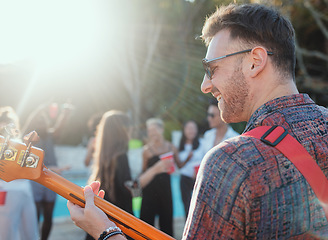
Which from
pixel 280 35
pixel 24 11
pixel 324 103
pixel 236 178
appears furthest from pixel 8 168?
pixel 324 103

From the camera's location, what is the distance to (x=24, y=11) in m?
8.99

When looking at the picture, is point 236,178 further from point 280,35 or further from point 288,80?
point 280,35

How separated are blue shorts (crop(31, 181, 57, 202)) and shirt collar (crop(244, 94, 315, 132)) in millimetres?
3977

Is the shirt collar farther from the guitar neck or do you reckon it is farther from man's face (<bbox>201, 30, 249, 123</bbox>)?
the guitar neck

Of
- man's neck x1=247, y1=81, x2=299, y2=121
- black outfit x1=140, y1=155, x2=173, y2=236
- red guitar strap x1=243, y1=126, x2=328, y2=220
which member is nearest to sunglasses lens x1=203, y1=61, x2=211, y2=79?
man's neck x1=247, y1=81, x2=299, y2=121

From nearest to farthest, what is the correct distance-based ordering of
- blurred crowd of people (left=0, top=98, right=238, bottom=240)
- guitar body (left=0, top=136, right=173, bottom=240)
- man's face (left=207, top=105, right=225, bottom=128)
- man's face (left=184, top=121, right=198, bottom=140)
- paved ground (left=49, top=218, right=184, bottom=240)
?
guitar body (left=0, top=136, right=173, bottom=240), blurred crowd of people (left=0, top=98, right=238, bottom=240), man's face (left=207, top=105, right=225, bottom=128), paved ground (left=49, top=218, right=184, bottom=240), man's face (left=184, top=121, right=198, bottom=140)

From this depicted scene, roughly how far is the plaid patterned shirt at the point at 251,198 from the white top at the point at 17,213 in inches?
86.0

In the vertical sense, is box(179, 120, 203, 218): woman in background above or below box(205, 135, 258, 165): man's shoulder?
below

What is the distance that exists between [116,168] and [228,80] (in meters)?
2.42

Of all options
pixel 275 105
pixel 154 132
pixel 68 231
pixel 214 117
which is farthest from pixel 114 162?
pixel 68 231

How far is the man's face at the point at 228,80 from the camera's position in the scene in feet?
4.24

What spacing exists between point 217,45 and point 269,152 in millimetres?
520

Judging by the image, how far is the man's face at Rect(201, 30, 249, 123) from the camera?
1291 mm

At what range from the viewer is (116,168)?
11.6ft
